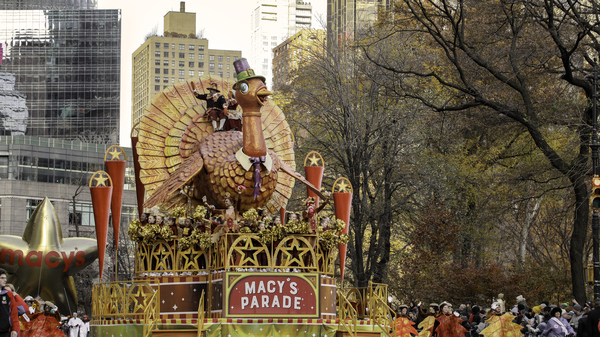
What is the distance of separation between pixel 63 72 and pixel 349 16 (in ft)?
101

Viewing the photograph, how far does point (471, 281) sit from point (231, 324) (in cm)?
1589

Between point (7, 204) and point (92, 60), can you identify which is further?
point (92, 60)

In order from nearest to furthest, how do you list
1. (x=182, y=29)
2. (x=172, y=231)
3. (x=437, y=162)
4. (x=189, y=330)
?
(x=189, y=330)
(x=172, y=231)
(x=437, y=162)
(x=182, y=29)

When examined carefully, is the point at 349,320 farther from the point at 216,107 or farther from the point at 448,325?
the point at 216,107

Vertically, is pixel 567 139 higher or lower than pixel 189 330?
higher

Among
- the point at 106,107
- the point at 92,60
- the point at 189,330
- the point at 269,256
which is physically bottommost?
the point at 189,330

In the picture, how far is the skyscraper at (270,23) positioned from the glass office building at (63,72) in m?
86.8

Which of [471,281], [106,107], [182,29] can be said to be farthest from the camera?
[182,29]

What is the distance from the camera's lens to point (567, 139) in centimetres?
2620

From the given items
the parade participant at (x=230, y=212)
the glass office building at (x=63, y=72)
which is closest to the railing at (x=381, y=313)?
the parade participant at (x=230, y=212)

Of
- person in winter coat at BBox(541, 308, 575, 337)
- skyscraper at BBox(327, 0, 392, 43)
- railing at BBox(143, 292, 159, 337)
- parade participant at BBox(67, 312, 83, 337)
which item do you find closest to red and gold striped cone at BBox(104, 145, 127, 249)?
railing at BBox(143, 292, 159, 337)

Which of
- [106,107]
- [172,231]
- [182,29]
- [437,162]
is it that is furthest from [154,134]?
[182,29]

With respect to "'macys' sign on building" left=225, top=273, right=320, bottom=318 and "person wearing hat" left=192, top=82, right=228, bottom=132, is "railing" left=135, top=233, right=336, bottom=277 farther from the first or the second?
"person wearing hat" left=192, top=82, right=228, bottom=132

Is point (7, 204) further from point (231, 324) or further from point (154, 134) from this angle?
point (231, 324)
